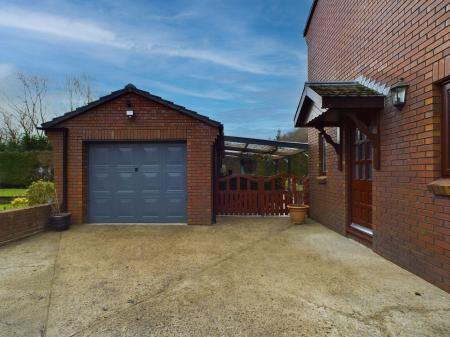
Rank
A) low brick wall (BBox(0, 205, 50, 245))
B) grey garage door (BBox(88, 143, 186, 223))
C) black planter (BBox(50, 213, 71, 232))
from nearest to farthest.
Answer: low brick wall (BBox(0, 205, 50, 245)) < black planter (BBox(50, 213, 71, 232)) < grey garage door (BBox(88, 143, 186, 223))

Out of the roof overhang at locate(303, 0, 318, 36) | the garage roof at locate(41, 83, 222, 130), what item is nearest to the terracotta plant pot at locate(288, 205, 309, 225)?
the garage roof at locate(41, 83, 222, 130)

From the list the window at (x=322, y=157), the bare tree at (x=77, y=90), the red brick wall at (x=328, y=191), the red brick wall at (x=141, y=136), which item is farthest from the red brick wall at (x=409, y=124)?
the bare tree at (x=77, y=90)

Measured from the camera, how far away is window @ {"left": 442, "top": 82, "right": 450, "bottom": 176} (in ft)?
11.2

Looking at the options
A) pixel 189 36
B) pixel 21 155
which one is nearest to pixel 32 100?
pixel 21 155

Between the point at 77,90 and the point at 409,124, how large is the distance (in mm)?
33390

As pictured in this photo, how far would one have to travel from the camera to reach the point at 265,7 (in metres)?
11.2

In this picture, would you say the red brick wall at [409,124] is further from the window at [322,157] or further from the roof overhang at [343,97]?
the window at [322,157]

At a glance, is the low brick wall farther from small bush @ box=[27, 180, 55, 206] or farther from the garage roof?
the garage roof

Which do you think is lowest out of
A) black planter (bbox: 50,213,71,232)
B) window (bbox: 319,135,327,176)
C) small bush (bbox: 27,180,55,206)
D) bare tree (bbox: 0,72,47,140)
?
black planter (bbox: 50,213,71,232)

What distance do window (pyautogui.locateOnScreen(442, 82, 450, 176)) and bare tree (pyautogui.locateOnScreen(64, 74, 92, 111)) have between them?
106ft

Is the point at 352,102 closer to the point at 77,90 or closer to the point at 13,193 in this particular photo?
the point at 13,193

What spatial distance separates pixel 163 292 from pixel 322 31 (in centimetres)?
784

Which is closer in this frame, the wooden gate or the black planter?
the black planter

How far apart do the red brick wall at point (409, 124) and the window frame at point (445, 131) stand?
0.06m
